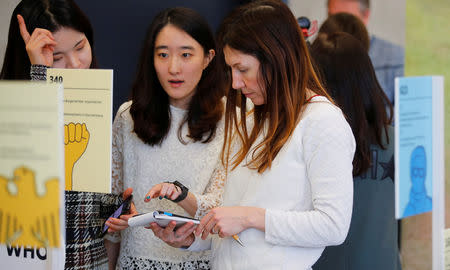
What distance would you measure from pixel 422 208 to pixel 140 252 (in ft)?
3.42

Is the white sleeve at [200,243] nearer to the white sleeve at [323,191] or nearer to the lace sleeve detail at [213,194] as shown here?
the lace sleeve detail at [213,194]

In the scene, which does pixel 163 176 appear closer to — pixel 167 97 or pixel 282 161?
pixel 167 97

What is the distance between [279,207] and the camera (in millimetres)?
1509

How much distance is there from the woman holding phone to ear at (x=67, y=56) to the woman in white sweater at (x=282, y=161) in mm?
484

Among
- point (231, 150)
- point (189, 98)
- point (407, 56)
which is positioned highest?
point (407, 56)

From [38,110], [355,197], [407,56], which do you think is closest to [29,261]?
[38,110]

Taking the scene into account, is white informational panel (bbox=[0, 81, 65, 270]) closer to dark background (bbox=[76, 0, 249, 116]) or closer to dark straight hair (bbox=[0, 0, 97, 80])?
dark straight hair (bbox=[0, 0, 97, 80])

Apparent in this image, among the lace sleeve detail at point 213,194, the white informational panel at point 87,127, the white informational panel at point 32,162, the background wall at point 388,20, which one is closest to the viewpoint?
the white informational panel at point 32,162

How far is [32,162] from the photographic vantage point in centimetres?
104

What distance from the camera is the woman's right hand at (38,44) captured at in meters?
1.68

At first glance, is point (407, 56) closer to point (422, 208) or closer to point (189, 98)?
point (189, 98)

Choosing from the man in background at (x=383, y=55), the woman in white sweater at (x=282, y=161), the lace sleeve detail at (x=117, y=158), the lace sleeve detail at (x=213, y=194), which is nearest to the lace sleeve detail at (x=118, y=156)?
the lace sleeve detail at (x=117, y=158)

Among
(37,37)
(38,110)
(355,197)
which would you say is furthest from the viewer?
(355,197)

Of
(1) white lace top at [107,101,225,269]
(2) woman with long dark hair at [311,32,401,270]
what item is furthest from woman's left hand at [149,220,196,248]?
(2) woman with long dark hair at [311,32,401,270]
